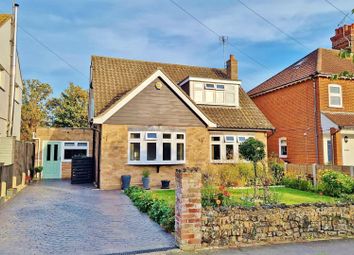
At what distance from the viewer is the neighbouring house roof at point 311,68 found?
1998cm

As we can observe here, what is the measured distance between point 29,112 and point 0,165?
24467mm

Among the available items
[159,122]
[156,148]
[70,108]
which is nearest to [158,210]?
[156,148]

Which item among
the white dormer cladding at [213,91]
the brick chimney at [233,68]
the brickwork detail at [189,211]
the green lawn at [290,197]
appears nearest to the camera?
the brickwork detail at [189,211]

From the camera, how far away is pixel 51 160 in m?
20.5

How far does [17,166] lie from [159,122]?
720 cm

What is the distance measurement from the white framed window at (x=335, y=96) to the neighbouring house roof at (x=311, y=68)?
0.98m

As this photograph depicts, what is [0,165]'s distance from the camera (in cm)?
1043

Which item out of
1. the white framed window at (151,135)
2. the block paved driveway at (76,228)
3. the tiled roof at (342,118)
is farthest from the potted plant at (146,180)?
the tiled roof at (342,118)

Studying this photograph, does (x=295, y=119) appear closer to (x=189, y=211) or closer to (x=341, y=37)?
(x=341, y=37)

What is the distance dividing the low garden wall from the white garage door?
13.4 m

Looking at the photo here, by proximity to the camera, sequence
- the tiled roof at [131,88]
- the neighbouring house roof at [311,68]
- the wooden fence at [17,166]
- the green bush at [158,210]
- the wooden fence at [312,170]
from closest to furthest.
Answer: the green bush at [158,210], the wooden fence at [17,166], the wooden fence at [312,170], the tiled roof at [131,88], the neighbouring house roof at [311,68]

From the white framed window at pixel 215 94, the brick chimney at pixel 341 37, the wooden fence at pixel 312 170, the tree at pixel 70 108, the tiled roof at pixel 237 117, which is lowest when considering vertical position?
the wooden fence at pixel 312 170

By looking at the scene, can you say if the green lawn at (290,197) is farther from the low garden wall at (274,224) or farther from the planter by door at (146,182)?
the low garden wall at (274,224)

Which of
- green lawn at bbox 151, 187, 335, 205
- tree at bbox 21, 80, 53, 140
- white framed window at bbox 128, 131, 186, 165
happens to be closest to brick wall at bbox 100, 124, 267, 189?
white framed window at bbox 128, 131, 186, 165
